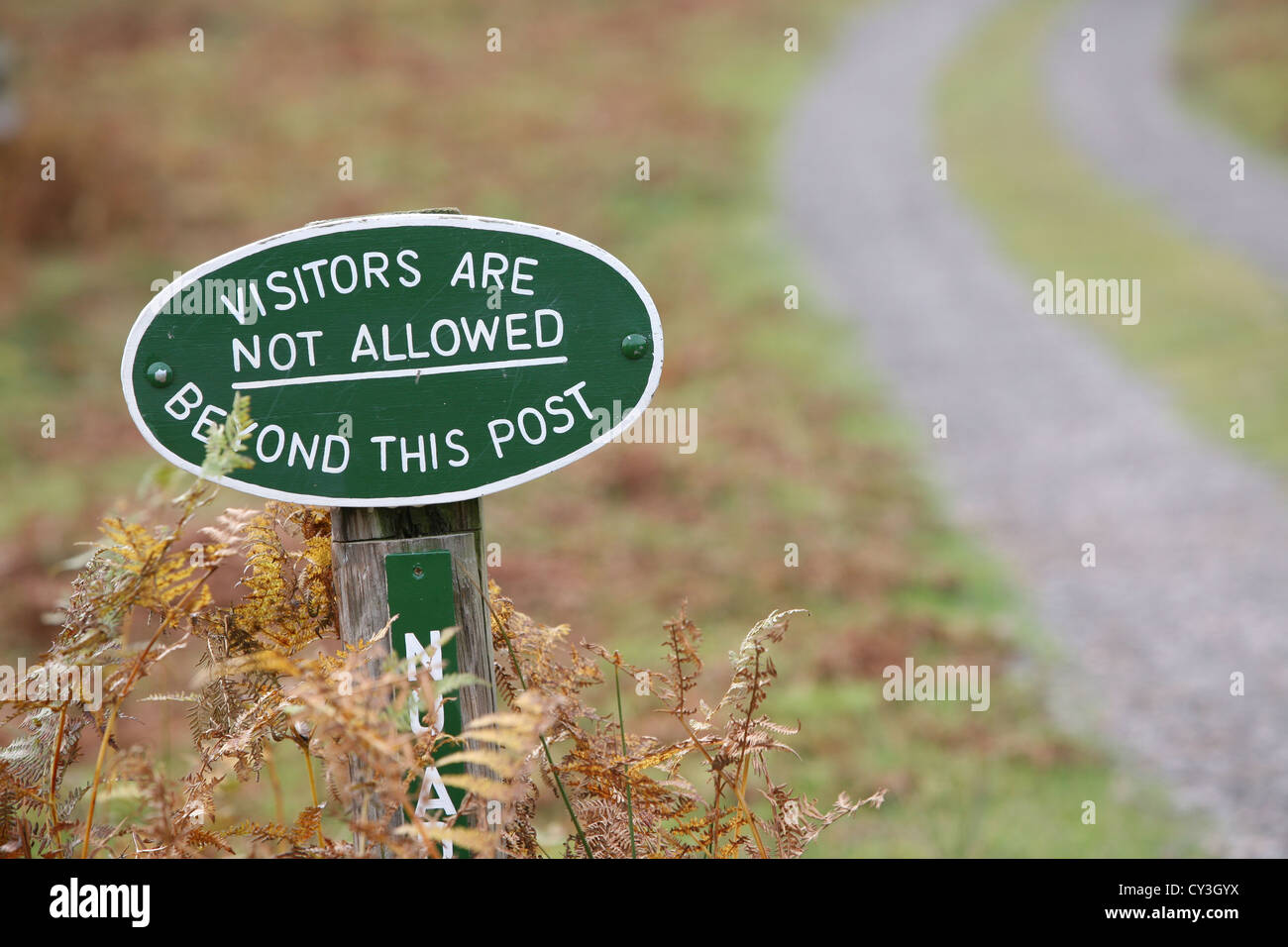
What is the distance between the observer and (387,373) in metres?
1.66

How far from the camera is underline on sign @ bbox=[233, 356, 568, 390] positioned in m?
1.66

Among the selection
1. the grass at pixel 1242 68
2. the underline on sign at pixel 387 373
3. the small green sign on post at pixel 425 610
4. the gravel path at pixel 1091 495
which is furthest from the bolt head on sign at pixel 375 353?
the grass at pixel 1242 68

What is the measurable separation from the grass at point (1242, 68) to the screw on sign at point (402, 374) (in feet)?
50.7

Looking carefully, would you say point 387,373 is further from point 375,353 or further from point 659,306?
point 659,306

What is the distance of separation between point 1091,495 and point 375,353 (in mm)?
6045

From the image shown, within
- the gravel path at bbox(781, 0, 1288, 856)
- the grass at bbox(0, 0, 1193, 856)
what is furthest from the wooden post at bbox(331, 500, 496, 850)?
the gravel path at bbox(781, 0, 1288, 856)

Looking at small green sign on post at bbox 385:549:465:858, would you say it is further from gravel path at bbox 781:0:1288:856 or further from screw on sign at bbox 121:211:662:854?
gravel path at bbox 781:0:1288:856

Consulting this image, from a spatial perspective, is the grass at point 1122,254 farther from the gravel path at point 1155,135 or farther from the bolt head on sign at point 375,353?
the bolt head on sign at point 375,353

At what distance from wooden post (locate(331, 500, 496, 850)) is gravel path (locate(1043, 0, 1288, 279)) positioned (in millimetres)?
10890

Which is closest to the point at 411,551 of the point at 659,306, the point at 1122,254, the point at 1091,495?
the point at 1091,495

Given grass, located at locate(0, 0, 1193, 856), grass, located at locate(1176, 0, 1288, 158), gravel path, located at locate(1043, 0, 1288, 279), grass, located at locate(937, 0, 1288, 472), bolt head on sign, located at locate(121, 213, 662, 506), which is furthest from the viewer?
grass, located at locate(1176, 0, 1288, 158)

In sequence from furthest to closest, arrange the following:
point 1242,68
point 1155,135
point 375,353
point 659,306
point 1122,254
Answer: point 1242,68
point 1155,135
point 1122,254
point 659,306
point 375,353

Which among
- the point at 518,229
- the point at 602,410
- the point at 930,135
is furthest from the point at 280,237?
the point at 930,135
